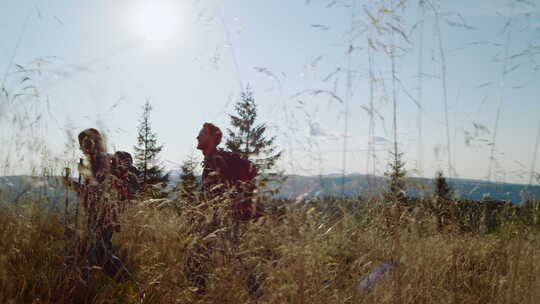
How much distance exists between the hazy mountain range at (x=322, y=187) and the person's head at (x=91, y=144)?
0.33 metres

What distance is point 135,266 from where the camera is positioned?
2367 mm

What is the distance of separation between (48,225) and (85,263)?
0.95 meters

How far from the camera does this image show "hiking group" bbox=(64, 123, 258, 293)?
2.01 m

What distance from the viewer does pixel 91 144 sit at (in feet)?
7.22

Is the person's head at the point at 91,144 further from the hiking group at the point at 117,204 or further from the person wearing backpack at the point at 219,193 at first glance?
the person wearing backpack at the point at 219,193

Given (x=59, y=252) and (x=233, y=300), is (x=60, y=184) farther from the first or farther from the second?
(x=233, y=300)

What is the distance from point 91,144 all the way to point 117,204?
15.3 inches

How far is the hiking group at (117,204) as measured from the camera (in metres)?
2.01

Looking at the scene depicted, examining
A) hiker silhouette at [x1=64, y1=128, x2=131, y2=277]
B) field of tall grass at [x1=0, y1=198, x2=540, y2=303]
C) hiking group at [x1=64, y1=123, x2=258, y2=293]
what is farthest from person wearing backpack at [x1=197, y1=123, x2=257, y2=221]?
hiker silhouette at [x1=64, y1=128, x2=131, y2=277]

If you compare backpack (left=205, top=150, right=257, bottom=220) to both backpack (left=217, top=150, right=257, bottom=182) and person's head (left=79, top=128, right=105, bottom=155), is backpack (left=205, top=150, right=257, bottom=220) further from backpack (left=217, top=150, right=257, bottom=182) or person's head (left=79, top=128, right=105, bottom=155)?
person's head (left=79, top=128, right=105, bottom=155)

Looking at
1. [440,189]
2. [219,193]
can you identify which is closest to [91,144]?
[219,193]

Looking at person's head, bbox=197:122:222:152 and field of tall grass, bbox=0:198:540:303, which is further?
person's head, bbox=197:122:222:152

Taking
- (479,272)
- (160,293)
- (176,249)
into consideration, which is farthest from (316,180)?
(479,272)

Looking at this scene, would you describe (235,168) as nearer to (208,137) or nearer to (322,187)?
(208,137)
